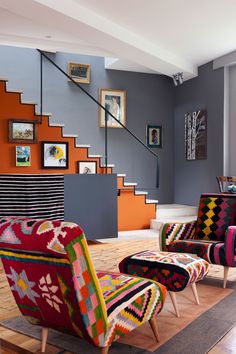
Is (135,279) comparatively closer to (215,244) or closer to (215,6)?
(215,244)

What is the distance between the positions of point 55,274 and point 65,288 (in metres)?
0.09

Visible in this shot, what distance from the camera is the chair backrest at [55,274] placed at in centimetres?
198

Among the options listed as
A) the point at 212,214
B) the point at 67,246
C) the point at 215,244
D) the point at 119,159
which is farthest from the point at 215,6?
the point at 67,246

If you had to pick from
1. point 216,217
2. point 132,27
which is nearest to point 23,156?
point 132,27

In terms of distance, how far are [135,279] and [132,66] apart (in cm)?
654

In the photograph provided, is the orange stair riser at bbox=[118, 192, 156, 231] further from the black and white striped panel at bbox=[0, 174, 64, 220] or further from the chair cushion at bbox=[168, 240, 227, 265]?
the chair cushion at bbox=[168, 240, 227, 265]

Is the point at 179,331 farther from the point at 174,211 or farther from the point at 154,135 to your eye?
the point at 154,135

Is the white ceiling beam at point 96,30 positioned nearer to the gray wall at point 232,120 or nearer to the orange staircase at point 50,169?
the gray wall at point 232,120

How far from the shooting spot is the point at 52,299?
2.17 metres

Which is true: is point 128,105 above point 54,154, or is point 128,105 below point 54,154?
above

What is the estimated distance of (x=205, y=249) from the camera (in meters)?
3.82

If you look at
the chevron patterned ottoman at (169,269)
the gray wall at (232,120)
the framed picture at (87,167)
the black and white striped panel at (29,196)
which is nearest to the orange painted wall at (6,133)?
the framed picture at (87,167)

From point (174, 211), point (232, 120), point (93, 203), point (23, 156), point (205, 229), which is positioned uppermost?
point (232, 120)

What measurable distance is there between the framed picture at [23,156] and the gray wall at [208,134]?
371cm
